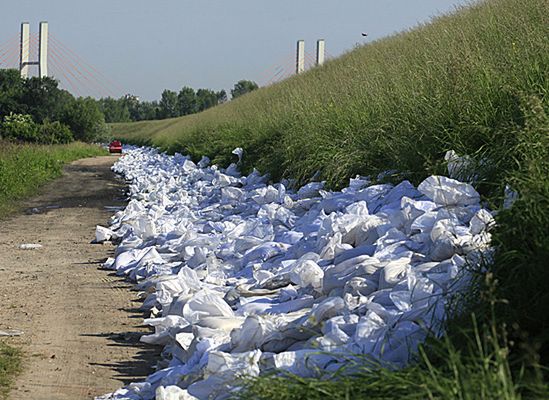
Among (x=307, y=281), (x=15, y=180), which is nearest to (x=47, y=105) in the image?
(x=15, y=180)

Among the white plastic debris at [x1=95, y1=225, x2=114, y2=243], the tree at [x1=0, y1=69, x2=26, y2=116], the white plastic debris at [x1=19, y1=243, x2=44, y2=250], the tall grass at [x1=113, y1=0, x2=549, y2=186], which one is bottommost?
the white plastic debris at [x1=19, y1=243, x2=44, y2=250]

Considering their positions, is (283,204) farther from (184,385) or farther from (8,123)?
(8,123)

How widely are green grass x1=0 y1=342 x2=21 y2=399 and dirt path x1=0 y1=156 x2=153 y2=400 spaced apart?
5cm

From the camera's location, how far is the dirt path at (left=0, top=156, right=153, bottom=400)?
4711 millimetres

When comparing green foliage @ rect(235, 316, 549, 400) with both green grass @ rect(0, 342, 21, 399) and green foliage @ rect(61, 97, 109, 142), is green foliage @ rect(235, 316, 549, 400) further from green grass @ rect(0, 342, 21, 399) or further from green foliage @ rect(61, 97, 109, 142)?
green foliage @ rect(61, 97, 109, 142)

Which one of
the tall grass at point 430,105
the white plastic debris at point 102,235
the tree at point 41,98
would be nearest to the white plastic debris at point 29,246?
the white plastic debris at point 102,235

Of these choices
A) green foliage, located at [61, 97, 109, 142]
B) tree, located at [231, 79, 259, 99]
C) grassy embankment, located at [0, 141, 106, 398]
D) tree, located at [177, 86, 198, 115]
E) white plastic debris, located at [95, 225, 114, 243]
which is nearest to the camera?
grassy embankment, located at [0, 141, 106, 398]

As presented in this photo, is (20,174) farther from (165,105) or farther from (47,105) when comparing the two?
(165,105)

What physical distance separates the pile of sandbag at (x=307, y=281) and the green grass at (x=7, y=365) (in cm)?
64

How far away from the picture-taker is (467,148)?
21.4ft

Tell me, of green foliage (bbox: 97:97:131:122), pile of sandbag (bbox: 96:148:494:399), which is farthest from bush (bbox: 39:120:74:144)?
green foliage (bbox: 97:97:131:122)

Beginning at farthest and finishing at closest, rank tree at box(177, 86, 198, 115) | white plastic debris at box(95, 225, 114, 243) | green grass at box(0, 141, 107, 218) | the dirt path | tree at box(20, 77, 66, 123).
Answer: tree at box(177, 86, 198, 115) < tree at box(20, 77, 66, 123) < green grass at box(0, 141, 107, 218) < white plastic debris at box(95, 225, 114, 243) < the dirt path

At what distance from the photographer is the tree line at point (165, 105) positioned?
11975 cm

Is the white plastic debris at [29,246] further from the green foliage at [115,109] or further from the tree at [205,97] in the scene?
the green foliage at [115,109]
